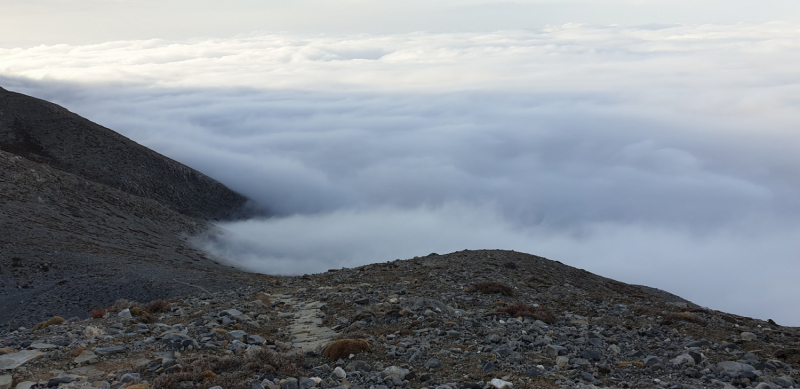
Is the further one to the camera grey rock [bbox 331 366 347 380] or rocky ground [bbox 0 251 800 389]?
grey rock [bbox 331 366 347 380]

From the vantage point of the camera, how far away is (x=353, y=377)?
1249 cm

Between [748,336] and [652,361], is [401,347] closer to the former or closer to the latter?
[652,361]

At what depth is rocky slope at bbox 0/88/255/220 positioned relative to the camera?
123562 millimetres

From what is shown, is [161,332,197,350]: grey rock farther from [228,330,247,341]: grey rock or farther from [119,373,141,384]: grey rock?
[119,373,141,384]: grey rock

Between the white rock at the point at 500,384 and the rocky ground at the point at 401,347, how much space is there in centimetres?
5

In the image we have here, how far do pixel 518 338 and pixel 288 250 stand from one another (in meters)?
147

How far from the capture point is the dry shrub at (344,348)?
14.2m

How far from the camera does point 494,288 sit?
992 inches

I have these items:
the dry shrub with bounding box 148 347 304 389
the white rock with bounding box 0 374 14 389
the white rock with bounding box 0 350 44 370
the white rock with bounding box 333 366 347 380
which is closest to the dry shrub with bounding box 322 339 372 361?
the dry shrub with bounding box 148 347 304 389

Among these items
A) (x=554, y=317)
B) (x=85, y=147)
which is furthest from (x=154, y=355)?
(x=85, y=147)

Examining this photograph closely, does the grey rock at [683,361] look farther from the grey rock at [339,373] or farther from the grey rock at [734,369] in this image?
the grey rock at [339,373]

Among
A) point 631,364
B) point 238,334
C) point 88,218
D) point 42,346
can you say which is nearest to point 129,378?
point 42,346

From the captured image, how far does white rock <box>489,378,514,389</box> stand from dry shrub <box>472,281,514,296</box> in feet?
44.2

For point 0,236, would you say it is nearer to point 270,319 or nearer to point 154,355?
point 270,319
